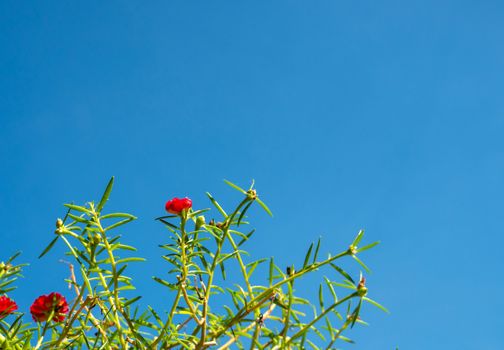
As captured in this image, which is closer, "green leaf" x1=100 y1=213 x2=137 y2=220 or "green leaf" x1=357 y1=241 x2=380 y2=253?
"green leaf" x1=357 y1=241 x2=380 y2=253

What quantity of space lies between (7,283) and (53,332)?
0.82 feet

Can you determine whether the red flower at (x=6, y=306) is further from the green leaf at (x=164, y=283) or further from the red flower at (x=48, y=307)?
the green leaf at (x=164, y=283)

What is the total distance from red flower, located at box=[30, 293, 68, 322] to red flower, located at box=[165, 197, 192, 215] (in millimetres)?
490

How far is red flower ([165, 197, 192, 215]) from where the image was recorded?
2041 mm

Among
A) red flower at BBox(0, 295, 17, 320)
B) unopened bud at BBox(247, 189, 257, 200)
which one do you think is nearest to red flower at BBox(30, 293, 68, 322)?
red flower at BBox(0, 295, 17, 320)

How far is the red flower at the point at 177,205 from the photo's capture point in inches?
80.4

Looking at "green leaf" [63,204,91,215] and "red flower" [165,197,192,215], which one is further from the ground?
"red flower" [165,197,192,215]

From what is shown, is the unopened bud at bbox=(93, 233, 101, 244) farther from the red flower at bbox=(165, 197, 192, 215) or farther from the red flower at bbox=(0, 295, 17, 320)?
the red flower at bbox=(0, 295, 17, 320)

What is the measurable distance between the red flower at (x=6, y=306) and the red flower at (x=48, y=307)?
0.13 metres

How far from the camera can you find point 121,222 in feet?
6.51

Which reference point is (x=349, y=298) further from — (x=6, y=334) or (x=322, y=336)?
(x=6, y=334)

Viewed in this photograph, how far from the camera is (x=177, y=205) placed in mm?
2051

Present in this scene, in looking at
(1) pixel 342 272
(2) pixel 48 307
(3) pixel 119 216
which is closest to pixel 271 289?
(1) pixel 342 272

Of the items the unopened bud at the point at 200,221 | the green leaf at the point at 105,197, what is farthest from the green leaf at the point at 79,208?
the unopened bud at the point at 200,221
